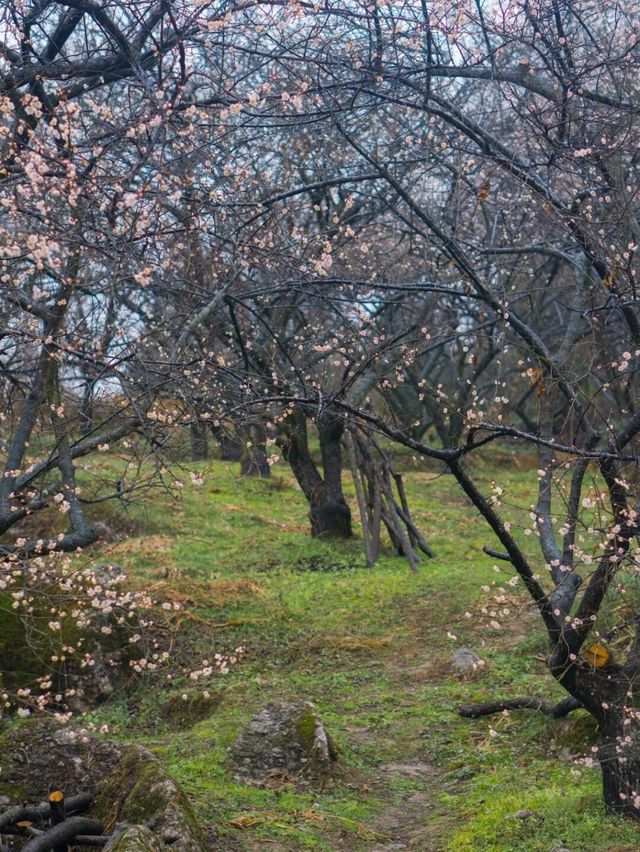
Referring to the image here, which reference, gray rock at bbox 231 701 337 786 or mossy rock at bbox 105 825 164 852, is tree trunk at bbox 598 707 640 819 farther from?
mossy rock at bbox 105 825 164 852

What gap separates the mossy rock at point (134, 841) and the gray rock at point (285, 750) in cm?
240

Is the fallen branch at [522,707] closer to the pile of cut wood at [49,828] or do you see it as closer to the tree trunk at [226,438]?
the tree trunk at [226,438]

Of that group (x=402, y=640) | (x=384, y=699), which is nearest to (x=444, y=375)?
(x=402, y=640)

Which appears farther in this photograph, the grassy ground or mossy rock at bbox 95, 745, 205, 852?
the grassy ground

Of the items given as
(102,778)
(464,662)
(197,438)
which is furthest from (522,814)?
(464,662)

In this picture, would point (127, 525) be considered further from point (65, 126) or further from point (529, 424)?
point (529, 424)

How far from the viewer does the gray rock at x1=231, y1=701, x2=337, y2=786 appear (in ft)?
22.9

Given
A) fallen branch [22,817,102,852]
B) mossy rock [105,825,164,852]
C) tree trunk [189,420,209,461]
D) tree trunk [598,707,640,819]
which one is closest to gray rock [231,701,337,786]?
fallen branch [22,817,102,852]

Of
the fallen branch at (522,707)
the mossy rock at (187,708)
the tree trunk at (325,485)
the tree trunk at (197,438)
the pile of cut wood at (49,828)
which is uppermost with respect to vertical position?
the tree trunk at (197,438)

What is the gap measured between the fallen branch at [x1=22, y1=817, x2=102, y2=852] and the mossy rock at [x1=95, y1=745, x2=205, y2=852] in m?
0.09

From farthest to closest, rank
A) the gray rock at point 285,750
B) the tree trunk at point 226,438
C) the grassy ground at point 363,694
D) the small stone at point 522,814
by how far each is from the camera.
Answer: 1. the tree trunk at point 226,438
2. the gray rock at point 285,750
3. the grassy ground at point 363,694
4. the small stone at point 522,814

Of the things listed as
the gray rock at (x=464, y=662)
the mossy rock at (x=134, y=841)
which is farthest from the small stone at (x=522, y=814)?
the gray rock at (x=464, y=662)

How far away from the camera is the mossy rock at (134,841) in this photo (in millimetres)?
4352

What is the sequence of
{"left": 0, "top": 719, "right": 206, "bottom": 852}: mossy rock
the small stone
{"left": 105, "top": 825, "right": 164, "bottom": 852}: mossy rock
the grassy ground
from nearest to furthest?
{"left": 105, "top": 825, "right": 164, "bottom": 852}: mossy rock
{"left": 0, "top": 719, "right": 206, "bottom": 852}: mossy rock
the small stone
the grassy ground
